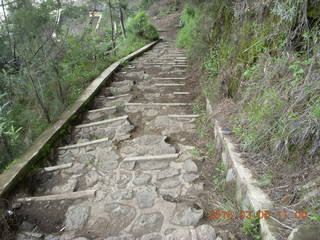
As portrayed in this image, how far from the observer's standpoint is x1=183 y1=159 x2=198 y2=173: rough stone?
260 centimetres

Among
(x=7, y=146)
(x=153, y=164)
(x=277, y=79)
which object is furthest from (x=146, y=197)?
(x=7, y=146)

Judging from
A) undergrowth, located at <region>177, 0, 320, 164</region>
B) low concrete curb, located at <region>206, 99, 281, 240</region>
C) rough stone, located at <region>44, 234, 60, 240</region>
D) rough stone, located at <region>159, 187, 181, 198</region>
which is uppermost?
undergrowth, located at <region>177, 0, 320, 164</region>

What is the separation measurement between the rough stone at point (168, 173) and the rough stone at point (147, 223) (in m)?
0.53

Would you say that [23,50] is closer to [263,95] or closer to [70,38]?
[70,38]

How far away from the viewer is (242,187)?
5.99 ft

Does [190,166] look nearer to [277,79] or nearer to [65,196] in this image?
[277,79]

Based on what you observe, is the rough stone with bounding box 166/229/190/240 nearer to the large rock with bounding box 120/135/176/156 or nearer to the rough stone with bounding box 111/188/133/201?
the rough stone with bounding box 111/188/133/201

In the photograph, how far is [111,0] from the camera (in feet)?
34.6

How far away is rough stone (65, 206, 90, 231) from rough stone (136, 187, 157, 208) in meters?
0.54

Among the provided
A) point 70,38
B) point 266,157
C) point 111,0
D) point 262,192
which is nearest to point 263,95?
point 266,157

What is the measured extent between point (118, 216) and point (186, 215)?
0.67 meters

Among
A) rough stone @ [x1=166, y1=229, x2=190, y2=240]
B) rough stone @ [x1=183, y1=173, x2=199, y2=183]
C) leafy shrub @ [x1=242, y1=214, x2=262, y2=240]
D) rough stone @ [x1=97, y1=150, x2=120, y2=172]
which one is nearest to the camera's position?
leafy shrub @ [x1=242, y1=214, x2=262, y2=240]

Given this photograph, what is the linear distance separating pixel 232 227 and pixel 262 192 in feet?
1.31
